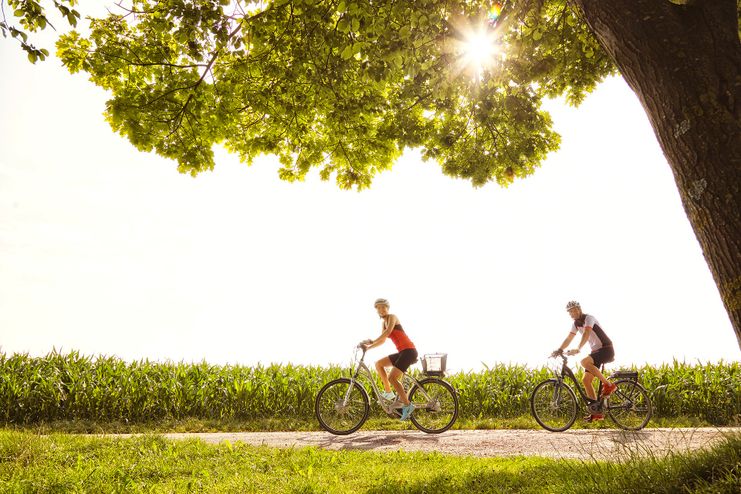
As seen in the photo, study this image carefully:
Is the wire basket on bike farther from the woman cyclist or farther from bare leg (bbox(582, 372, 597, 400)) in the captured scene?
bare leg (bbox(582, 372, 597, 400))

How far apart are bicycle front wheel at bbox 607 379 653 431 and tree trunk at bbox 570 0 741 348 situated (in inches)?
290

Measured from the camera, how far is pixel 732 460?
451 cm

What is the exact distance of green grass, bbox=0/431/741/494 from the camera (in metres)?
4.61

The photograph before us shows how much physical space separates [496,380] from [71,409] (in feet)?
37.1

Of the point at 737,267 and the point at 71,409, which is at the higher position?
the point at 737,267

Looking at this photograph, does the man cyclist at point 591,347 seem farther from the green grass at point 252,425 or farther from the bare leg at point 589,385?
the green grass at point 252,425

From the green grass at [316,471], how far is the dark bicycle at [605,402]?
12.4 feet

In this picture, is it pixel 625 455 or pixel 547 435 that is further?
pixel 547 435

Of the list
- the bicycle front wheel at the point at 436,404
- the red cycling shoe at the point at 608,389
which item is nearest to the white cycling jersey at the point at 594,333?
the red cycling shoe at the point at 608,389

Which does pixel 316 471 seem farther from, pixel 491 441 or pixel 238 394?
pixel 238 394

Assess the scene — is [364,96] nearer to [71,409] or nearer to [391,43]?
[391,43]

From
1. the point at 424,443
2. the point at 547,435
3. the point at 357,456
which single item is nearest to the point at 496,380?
the point at 547,435

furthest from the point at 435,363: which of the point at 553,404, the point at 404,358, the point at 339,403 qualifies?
the point at 553,404

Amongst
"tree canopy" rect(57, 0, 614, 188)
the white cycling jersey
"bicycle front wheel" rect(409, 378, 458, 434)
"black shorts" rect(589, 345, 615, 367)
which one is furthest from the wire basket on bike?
"tree canopy" rect(57, 0, 614, 188)
